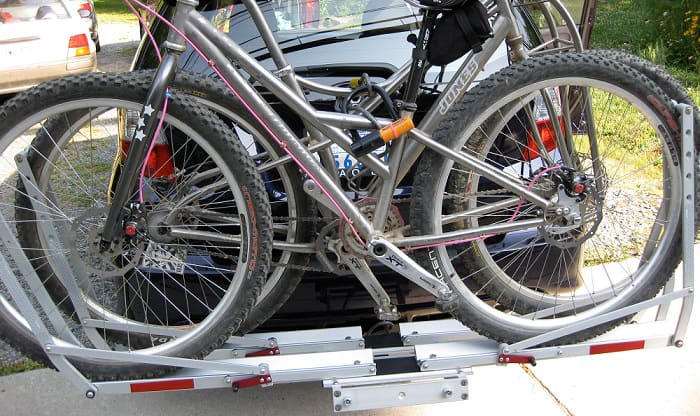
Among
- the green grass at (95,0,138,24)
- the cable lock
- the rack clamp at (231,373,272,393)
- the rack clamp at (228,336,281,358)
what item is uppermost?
the green grass at (95,0,138,24)

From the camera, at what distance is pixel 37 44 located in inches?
297

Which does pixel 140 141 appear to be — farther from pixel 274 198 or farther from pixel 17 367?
pixel 17 367

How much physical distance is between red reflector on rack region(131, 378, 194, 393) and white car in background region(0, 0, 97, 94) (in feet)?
21.4

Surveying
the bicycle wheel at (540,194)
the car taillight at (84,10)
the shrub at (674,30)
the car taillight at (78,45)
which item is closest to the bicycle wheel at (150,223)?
the bicycle wheel at (540,194)

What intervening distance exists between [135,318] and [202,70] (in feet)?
3.96

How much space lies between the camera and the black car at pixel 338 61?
278 cm

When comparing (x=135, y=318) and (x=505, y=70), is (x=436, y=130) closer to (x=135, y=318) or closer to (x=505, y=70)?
(x=505, y=70)

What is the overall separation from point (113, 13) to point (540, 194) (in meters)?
19.2

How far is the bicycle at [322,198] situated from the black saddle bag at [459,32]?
0.10 metres

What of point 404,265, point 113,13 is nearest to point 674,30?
point 404,265

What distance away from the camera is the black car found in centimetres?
278

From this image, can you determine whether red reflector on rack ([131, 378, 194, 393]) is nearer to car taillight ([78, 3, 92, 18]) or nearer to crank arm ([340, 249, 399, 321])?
crank arm ([340, 249, 399, 321])

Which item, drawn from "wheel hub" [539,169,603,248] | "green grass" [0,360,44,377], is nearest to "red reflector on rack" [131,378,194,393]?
"green grass" [0,360,44,377]

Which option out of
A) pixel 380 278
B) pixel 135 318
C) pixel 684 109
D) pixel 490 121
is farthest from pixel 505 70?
pixel 135 318
